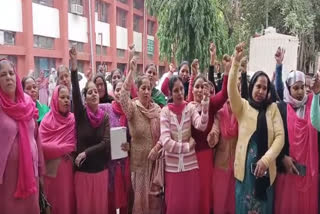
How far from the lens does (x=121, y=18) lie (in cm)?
2325

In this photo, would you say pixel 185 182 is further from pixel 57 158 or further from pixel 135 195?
pixel 57 158

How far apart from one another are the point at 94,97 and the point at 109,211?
1132 millimetres

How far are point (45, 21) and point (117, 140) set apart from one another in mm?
13239

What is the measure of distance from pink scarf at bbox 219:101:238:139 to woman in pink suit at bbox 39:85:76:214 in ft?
4.38

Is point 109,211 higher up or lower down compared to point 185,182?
lower down

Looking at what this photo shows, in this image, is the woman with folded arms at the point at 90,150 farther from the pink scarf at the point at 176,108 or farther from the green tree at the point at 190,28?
the green tree at the point at 190,28

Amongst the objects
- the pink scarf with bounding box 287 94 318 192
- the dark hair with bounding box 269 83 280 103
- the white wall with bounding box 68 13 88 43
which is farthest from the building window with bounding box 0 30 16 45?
the pink scarf with bounding box 287 94 318 192

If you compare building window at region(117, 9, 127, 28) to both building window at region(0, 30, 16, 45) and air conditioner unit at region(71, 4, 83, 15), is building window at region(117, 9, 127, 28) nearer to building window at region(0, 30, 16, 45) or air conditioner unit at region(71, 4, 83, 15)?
air conditioner unit at region(71, 4, 83, 15)

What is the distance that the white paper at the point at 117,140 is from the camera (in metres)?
3.33

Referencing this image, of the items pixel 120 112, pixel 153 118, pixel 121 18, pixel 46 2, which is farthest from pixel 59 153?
pixel 121 18

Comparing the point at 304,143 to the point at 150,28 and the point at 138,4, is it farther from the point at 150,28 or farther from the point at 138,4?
the point at 150,28

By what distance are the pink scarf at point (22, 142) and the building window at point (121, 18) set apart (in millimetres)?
20713

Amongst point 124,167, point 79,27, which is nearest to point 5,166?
point 124,167

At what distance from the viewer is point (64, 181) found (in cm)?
327
